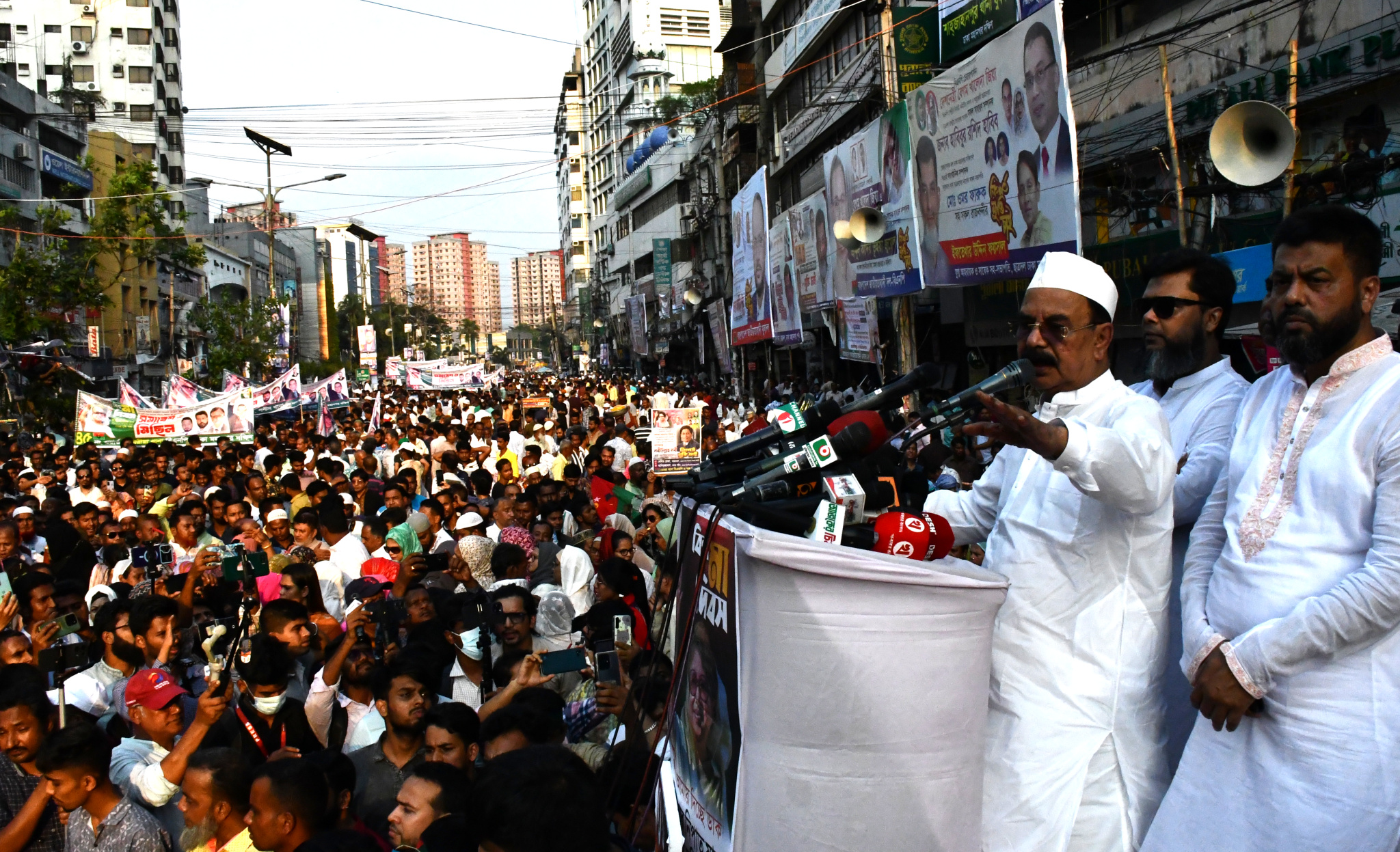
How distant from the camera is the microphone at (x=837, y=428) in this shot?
2.55 meters

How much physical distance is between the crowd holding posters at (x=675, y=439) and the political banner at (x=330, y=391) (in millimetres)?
12194

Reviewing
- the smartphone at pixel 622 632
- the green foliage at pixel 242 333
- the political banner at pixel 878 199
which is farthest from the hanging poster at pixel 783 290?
the green foliage at pixel 242 333

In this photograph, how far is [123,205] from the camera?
2889 centimetres

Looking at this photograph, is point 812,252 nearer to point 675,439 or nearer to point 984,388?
point 675,439

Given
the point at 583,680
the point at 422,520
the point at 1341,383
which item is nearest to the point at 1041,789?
the point at 1341,383

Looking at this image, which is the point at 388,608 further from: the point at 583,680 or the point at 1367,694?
the point at 1367,694

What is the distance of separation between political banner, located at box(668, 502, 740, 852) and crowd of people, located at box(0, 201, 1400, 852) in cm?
16

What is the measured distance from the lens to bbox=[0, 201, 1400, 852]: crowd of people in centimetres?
252

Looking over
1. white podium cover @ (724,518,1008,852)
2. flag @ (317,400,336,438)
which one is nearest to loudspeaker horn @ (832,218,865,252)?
flag @ (317,400,336,438)

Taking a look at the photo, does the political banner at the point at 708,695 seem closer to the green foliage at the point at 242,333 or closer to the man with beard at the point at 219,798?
the man with beard at the point at 219,798

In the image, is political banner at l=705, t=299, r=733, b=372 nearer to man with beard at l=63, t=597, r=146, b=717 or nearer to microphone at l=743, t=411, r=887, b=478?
man with beard at l=63, t=597, r=146, b=717

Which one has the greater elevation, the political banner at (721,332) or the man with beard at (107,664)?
A: the political banner at (721,332)

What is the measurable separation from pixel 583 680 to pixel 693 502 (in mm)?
2372

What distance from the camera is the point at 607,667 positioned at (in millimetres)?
3883
